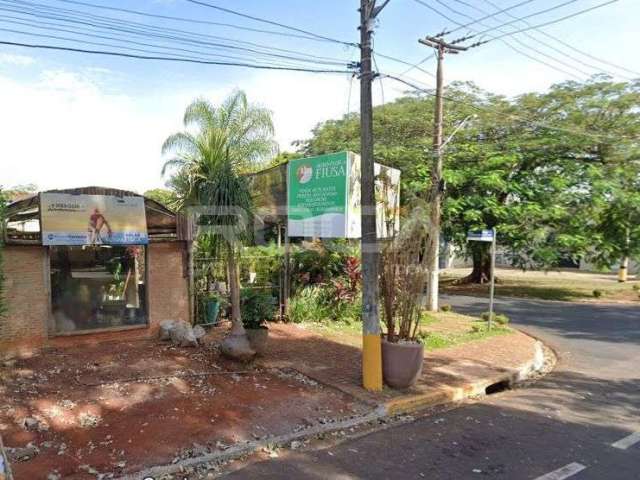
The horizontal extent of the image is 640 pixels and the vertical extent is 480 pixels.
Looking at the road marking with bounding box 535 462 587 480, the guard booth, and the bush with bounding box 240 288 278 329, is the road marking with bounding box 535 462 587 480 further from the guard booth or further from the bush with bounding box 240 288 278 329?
the guard booth

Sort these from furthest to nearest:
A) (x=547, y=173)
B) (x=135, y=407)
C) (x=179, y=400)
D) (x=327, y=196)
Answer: (x=547, y=173)
(x=327, y=196)
(x=179, y=400)
(x=135, y=407)

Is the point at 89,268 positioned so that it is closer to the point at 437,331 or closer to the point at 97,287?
the point at 97,287

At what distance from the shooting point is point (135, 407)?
640 centimetres

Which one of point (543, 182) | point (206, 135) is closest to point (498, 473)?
point (206, 135)

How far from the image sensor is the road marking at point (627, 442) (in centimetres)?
579

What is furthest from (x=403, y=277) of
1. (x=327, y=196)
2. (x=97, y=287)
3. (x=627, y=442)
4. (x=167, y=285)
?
(x=97, y=287)

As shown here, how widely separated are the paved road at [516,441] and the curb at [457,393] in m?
0.36

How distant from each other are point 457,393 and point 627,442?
2.49m

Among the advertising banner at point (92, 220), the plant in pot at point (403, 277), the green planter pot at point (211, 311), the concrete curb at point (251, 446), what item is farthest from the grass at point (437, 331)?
the advertising banner at point (92, 220)

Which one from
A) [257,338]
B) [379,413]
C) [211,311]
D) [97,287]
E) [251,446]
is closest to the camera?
[251,446]

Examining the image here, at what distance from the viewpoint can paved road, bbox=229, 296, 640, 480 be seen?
16.8 feet

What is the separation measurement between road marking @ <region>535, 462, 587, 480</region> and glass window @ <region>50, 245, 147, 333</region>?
25.2ft

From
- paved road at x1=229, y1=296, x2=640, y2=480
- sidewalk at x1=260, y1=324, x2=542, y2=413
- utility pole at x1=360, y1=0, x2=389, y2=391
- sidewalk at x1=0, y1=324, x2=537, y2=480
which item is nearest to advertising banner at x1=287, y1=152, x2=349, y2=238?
sidewalk at x1=260, y1=324, x2=542, y2=413

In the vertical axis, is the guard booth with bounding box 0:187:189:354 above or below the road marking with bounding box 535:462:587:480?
above
